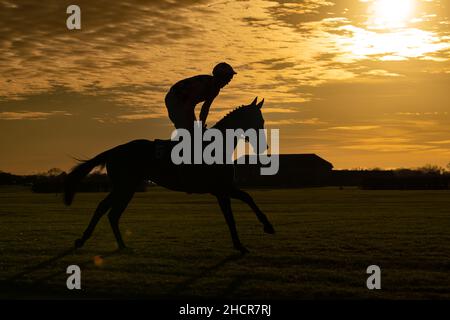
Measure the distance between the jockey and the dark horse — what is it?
507 mm

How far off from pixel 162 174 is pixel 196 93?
5.66ft

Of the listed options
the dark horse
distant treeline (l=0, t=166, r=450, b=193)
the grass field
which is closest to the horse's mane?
the dark horse

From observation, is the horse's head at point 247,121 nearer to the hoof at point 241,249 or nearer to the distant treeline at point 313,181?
the hoof at point 241,249

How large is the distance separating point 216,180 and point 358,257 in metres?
2.98

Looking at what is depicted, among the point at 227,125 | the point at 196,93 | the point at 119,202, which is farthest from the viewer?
the point at 119,202

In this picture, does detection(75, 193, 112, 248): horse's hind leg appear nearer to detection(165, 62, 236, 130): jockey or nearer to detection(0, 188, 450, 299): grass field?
detection(0, 188, 450, 299): grass field

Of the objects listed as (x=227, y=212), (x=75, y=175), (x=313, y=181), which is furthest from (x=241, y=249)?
(x=313, y=181)

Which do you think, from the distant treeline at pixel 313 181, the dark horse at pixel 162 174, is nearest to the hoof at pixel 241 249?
the dark horse at pixel 162 174

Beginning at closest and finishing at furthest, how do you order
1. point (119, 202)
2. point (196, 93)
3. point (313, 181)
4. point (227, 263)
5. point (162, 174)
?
point (227, 263)
point (196, 93)
point (162, 174)
point (119, 202)
point (313, 181)

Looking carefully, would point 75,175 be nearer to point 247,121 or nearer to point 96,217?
point 96,217

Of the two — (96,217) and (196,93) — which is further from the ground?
(196,93)

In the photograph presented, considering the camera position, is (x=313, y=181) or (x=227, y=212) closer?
(x=227, y=212)

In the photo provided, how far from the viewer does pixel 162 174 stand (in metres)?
11.7
